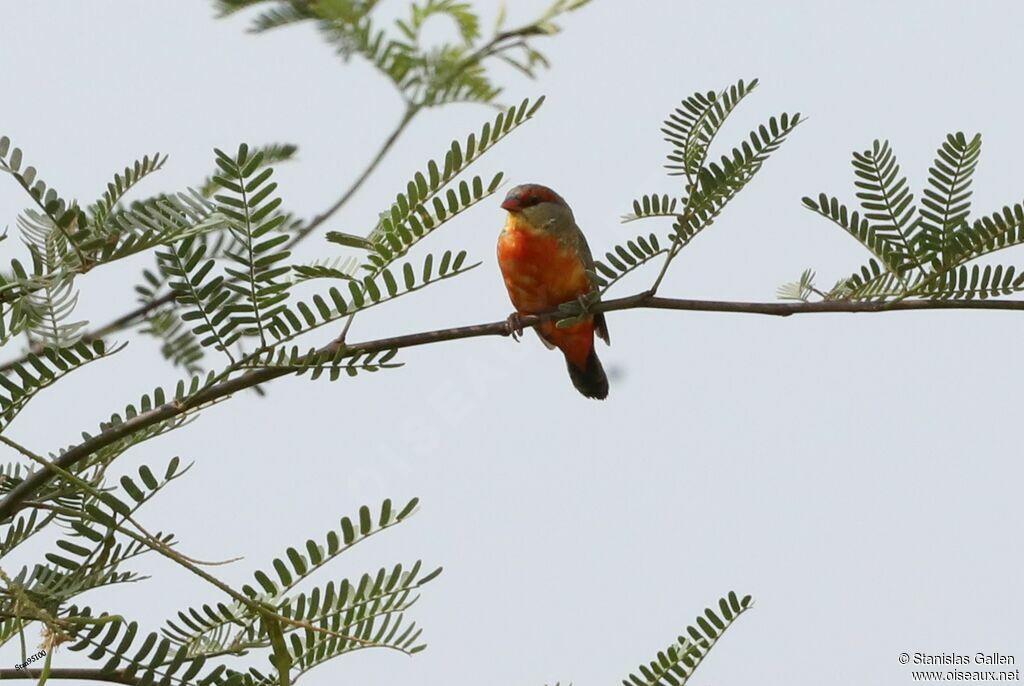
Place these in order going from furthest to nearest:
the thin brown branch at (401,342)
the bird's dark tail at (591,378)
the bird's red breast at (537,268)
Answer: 1. the bird's dark tail at (591,378)
2. the bird's red breast at (537,268)
3. the thin brown branch at (401,342)

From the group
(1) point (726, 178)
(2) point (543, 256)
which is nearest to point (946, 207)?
A: (1) point (726, 178)

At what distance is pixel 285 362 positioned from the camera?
1.64 m

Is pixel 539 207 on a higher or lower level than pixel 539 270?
higher

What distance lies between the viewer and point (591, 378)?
4.96 m

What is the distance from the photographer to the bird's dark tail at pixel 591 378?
16.2 feet

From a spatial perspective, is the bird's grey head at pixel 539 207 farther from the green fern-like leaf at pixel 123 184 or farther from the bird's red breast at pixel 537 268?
the green fern-like leaf at pixel 123 184

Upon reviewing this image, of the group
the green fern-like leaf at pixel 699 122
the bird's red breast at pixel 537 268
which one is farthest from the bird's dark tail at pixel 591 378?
the green fern-like leaf at pixel 699 122

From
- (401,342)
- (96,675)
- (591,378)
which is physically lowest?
(96,675)

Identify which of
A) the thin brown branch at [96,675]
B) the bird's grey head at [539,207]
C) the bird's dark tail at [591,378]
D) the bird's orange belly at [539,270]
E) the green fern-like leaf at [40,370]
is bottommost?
the thin brown branch at [96,675]

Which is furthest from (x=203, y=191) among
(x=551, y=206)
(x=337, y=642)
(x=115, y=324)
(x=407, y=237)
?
(x=551, y=206)

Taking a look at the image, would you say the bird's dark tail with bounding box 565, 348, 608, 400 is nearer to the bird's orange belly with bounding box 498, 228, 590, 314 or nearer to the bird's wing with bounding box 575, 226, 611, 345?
the bird's wing with bounding box 575, 226, 611, 345

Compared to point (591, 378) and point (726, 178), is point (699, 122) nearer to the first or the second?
point (726, 178)

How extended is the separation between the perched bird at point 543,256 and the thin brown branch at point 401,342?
213cm

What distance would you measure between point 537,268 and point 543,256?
0.14 ft
